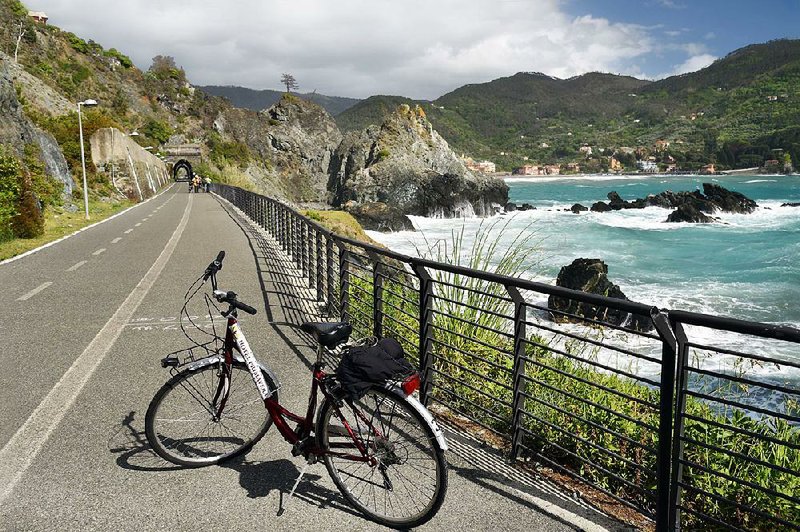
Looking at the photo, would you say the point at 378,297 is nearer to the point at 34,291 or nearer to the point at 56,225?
the point at 34,291

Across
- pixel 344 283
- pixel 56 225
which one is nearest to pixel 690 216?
pixel 56 225

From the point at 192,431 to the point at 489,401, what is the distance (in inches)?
101

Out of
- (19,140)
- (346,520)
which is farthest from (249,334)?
(19,140)

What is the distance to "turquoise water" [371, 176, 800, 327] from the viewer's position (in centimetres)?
2581

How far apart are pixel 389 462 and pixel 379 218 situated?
4914 cm

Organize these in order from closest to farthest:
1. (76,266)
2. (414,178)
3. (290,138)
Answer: (76,266)
(414,178)
(290,138)

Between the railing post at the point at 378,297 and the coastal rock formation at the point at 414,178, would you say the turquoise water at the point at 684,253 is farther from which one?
the railing post at the point at 378,297

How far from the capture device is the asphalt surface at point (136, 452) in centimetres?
368

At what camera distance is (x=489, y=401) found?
555 centimetres

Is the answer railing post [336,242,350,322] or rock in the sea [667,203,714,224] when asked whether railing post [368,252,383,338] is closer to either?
railing post [336,242,350,322]

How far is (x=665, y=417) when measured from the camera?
10.7 feet

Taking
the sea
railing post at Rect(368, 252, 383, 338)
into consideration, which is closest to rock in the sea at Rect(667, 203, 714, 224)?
the sea

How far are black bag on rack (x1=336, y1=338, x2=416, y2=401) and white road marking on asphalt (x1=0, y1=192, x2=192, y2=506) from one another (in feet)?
7.93

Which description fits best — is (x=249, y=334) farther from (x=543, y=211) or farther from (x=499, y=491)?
(x=543, y=211)
